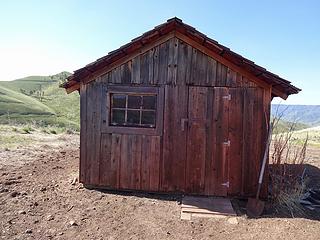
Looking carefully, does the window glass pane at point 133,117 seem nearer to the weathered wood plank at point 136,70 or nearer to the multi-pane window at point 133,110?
the multi-pane window at point 133,110

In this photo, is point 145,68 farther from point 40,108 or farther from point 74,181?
point 40,108

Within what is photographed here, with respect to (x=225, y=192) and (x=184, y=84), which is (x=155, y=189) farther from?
(x=184, y=84)

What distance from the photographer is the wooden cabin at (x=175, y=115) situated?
792 cm

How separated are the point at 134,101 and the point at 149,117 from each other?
0.54 meters

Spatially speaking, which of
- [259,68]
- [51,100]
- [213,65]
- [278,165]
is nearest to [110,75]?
[213,65]

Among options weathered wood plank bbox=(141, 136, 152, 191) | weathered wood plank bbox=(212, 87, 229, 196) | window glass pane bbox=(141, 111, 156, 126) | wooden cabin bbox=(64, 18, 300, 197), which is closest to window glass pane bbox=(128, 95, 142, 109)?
wooden cabin bbox=(64, 18, 300, 197)

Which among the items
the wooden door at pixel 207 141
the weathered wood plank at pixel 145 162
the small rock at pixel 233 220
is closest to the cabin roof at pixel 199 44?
the wooden door at pixel 207 141

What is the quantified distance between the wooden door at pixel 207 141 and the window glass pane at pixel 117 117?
1656mm

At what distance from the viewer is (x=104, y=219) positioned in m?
6.49

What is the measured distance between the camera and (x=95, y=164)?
847 cm

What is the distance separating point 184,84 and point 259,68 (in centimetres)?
175

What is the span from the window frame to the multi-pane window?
0.26 ft

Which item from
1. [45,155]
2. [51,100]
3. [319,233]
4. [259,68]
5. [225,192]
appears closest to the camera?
[319,233]

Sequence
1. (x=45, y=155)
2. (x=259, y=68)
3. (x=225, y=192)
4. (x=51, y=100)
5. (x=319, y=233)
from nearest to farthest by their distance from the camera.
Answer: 1. (x=319, y=233)
2. (x=259, y=68)
3. (x=225, y=192)
4. (x=45, y=155)
5. (x=51, y=100)
